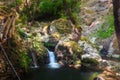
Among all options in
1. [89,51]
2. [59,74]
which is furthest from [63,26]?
[59,74]

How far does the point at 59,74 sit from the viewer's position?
61.8 ft

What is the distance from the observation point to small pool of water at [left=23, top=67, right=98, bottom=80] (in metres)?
17.8

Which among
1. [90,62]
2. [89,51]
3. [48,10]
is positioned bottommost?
[90,62]

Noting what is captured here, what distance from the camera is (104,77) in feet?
46.3

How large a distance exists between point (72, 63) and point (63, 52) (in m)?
1.38

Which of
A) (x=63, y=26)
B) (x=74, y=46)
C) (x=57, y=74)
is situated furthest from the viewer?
(x=63, y=26)

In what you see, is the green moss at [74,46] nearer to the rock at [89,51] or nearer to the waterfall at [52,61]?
the rock at [89,51]

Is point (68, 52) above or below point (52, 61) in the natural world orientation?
above

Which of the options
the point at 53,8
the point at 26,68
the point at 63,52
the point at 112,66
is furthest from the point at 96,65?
the point at 53,8

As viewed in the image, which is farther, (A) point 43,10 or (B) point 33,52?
(A) point 43,10

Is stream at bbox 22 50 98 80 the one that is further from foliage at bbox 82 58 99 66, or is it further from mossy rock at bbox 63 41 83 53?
mossy rock at bbox 63 41 83 53

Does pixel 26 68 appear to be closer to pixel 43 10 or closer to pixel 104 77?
pixel 104 77

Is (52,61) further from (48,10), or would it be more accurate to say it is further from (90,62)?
(48,10)

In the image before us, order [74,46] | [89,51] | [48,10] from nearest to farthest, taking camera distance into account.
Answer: [74,46]
[89,51]
[48,10]
